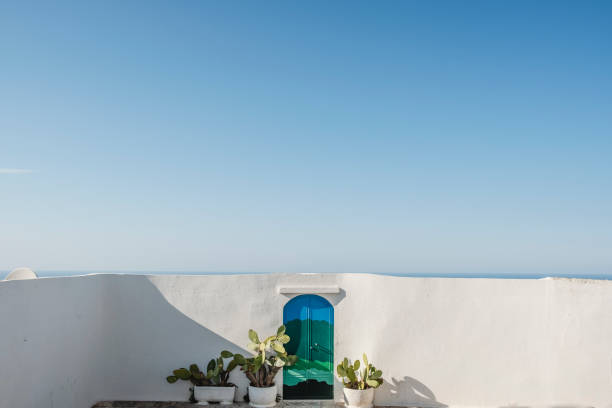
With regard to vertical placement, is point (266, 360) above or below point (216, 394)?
above

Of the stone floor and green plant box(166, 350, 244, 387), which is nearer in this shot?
the stone floor

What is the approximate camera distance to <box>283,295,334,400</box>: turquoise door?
366 inches

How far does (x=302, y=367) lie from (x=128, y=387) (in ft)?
10.1

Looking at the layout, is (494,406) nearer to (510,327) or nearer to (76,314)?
(510,327)

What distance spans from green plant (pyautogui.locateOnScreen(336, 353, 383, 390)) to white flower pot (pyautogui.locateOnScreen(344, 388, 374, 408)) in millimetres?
88

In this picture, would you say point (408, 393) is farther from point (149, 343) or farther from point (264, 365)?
point (149, 343)

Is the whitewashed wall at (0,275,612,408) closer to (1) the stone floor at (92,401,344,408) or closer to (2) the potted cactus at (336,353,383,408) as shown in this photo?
(1) the stone floor at (92,401,344,408)

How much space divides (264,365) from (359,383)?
165cm

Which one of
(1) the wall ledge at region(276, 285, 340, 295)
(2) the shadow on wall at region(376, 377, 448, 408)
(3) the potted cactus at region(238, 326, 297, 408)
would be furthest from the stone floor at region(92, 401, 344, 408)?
(1) the wall ledge at region(276, 285, 340, 295)

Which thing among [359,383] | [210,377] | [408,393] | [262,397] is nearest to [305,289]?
[359,383]

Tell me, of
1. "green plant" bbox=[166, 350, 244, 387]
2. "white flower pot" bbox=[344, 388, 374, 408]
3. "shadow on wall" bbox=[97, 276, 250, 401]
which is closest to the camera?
"white flower pot" bbox=[344, 388, 374, 408]

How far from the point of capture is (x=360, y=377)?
29.5 feet

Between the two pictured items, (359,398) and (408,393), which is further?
(408,393)

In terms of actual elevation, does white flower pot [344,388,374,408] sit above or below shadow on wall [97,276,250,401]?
below
